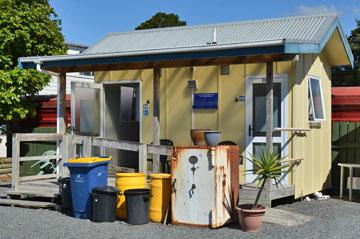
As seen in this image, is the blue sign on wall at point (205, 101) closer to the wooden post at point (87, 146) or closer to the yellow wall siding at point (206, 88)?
the yellow wall siding at point (206, 88)

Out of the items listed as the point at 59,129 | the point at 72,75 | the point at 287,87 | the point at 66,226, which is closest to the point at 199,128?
the point at 287,87

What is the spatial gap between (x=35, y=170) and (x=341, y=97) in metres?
8.32

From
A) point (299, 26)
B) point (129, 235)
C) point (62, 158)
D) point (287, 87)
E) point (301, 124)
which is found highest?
point (299, 26)

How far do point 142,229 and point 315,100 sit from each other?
5.22m

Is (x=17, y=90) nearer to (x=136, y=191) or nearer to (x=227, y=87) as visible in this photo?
(x=227, y=87)

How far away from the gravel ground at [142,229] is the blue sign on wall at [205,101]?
318 centimetres

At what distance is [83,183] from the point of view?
8773 mm

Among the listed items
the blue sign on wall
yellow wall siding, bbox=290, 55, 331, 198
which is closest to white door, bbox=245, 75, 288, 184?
yellow wall siding, bbox=290, 55, 331, 198

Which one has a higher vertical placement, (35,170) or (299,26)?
(299,26)

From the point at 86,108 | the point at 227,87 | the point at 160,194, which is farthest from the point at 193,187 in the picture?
the point at 86,108

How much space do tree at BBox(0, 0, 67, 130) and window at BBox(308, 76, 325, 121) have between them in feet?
23.6

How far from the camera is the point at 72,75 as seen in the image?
20359 millimetres

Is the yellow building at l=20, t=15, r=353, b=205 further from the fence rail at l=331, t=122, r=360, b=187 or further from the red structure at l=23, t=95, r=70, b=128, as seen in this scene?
the red structure at l=23, t=95, r=70, b=128

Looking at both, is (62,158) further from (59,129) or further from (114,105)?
(114,105)
